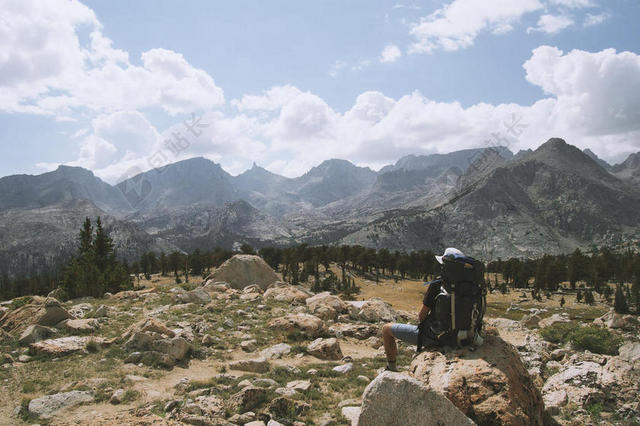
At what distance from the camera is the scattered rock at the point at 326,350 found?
52.5 feet

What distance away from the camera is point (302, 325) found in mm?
19703

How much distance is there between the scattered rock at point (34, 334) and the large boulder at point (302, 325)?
11.0m

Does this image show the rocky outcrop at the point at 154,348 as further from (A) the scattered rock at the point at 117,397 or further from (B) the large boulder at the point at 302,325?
(B) the large boulder at the point at 302,325

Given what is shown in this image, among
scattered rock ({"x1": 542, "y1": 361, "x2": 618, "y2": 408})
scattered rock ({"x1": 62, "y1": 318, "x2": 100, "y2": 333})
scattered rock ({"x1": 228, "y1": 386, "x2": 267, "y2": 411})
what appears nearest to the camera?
scattered rock ({"x1": 542, "y1": 361, "x2": 618, "y2": 408})

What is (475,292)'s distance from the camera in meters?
6.83

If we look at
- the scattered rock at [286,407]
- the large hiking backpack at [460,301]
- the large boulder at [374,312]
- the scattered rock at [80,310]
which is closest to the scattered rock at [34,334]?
the scattered rock at [80,310]

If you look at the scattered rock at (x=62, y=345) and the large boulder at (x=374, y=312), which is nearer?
the scattered rock at (x=62, y=345)

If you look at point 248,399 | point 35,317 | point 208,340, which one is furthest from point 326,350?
point 35,317

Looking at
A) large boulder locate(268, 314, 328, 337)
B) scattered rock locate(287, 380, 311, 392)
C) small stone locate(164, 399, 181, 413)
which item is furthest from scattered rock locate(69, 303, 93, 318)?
scattered rock locate(287, 380, 311, 392)

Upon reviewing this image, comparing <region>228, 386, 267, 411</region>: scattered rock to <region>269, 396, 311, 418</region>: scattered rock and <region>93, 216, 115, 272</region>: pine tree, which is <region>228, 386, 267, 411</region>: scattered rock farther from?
<region>93, 216, 115, 272</region>: pine tree

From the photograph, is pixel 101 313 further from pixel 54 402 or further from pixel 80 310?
pixel 54 402

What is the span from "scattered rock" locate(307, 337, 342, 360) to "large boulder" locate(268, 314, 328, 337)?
9.07ft

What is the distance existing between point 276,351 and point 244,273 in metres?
23.1

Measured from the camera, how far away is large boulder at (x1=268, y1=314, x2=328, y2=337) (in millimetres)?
19422
